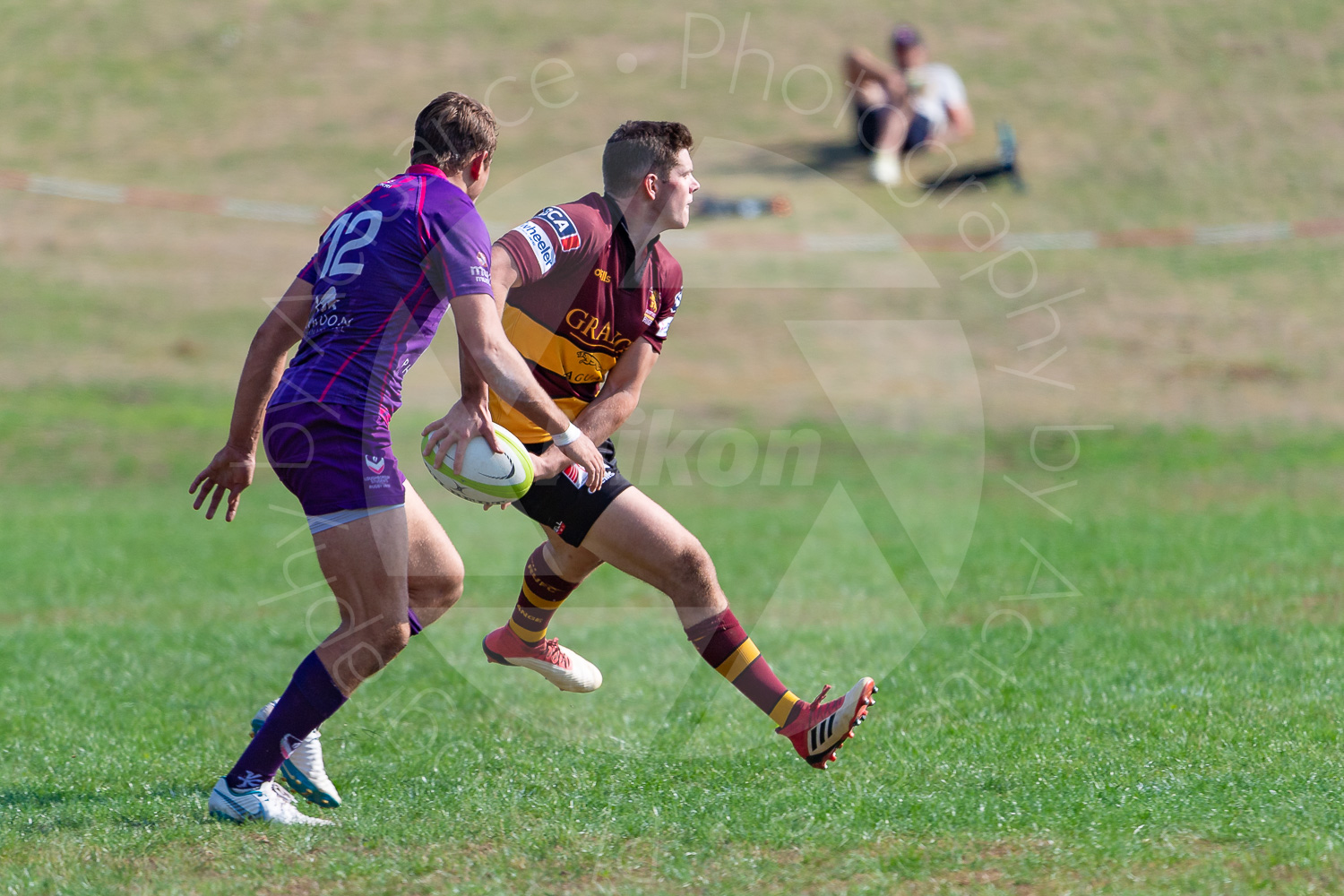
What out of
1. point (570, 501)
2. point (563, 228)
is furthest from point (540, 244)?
point (570, 501)

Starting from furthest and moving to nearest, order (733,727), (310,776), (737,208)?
(737,208)
(733,727)
(310,776)

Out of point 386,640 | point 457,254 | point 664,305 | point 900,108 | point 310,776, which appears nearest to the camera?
point 457,254

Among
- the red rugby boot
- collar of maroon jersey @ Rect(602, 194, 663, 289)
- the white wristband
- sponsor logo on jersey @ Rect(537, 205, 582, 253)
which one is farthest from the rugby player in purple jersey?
the red rugby boot

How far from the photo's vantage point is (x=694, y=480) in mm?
17750

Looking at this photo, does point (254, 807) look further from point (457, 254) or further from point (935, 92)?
point (935, 92)

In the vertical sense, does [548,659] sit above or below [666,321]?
below

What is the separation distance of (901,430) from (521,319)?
1324 cm

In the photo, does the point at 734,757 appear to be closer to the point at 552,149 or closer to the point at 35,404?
the point at 35,404

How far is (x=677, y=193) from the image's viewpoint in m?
5.90

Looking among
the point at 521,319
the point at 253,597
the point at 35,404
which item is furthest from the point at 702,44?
the point at 521,319

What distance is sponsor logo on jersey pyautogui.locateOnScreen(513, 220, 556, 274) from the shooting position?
5.52 meters

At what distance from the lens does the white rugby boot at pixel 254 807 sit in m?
5.16

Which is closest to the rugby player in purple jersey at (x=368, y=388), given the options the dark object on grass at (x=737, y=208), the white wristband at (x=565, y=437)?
the white wristband at (x=565, y=437)

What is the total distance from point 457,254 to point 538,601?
2316 millimetres
